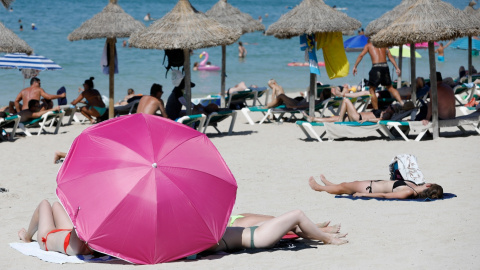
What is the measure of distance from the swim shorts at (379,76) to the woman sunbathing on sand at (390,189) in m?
6.46

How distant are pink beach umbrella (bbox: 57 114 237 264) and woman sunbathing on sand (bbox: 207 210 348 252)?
0.24 m

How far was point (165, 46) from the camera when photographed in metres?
11.0

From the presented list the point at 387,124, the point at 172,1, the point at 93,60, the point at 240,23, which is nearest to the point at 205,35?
the point at 387,124

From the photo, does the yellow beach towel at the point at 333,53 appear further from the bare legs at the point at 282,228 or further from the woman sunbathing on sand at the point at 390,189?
the bare legs at the point at 282,228

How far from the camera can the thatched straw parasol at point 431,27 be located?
10.1 m

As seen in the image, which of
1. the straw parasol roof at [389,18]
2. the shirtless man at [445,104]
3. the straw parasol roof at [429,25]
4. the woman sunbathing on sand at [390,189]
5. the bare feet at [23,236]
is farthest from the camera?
the straw parasol roof at [389,18]

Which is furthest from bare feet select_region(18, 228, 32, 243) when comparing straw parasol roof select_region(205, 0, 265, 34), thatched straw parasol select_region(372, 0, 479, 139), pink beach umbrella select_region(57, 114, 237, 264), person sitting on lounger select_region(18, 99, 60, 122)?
Result: straw parasol roof select_region(205, 0, 265, 34)

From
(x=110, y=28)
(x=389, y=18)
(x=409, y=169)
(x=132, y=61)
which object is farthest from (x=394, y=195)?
(x=132, y=61)

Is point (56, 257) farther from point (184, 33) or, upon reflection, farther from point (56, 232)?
point (184, 33)

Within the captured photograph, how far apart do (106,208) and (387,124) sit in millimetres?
6308

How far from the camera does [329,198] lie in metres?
6.92

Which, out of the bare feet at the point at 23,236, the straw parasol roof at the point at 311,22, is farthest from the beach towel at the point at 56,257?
the straw parasol roof at the point at 311,22

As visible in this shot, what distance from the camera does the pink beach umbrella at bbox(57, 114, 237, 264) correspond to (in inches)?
181

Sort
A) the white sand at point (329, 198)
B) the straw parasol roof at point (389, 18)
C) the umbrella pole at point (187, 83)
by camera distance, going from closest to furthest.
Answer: the white sand at point (329, 198)
the umbrella pole at point (187, 83)
the straw parasol roof at point (389, 18)
